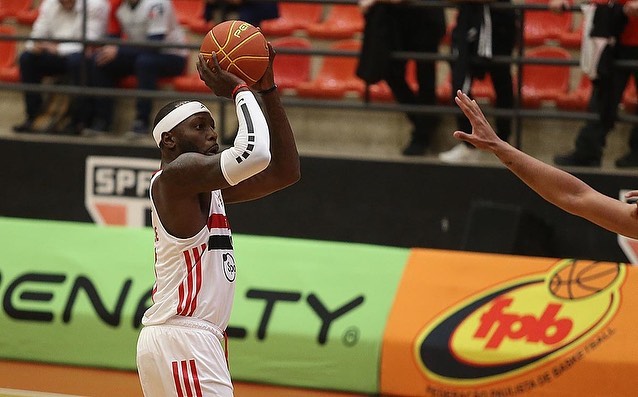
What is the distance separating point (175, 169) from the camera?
452 centimetres

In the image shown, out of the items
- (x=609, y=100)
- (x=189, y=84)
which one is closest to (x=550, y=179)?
(x=609, y=100)

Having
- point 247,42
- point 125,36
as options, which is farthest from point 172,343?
point 125,36

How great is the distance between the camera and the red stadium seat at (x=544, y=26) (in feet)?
32.3

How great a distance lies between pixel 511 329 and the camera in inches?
287

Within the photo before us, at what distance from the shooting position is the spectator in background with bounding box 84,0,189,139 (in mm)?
9648

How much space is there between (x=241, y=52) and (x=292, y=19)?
657 centimetres

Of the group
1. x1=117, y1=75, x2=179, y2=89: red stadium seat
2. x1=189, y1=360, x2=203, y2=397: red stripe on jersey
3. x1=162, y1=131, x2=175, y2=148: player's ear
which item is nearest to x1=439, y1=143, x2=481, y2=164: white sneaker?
x1=117, y1=75, x2=179, y2=89: red stadium seat

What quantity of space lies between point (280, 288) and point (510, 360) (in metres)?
1.84

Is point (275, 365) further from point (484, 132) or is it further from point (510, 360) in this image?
point (484, 132)

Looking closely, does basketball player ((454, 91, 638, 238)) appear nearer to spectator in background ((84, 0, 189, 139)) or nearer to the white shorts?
the white shorts

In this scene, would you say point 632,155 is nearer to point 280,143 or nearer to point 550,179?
point 280,143

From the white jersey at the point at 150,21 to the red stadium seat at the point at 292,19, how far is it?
37.8 inches

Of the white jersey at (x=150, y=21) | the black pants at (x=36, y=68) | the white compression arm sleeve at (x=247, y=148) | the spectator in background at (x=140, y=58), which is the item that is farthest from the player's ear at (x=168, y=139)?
the black pants at (x=36, y=68)

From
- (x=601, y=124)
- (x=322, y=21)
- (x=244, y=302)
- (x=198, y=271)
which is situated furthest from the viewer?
(x=322, y=21)
